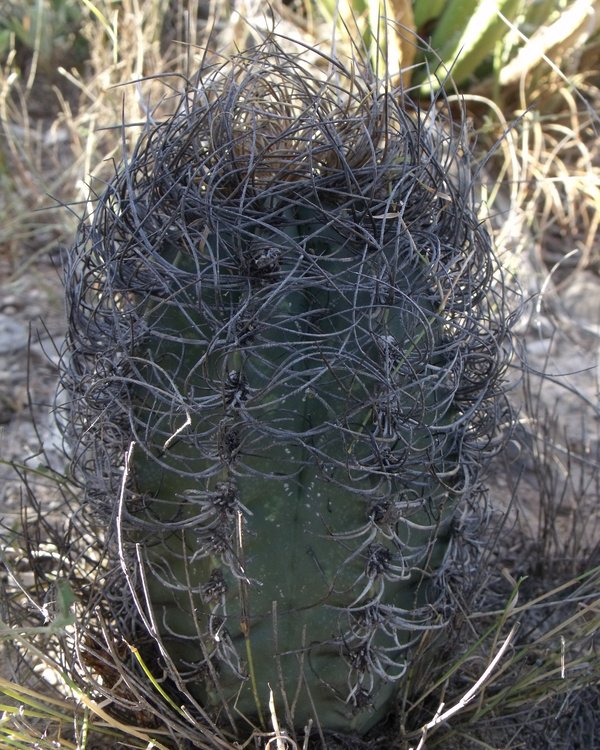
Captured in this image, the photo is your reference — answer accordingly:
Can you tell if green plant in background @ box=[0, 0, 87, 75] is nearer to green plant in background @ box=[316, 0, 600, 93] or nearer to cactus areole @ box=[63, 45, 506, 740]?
green plant in background @ box=[316, 0, 600, 93]

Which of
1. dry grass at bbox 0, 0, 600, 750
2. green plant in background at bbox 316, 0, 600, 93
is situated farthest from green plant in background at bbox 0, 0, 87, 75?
green plant in background at bbox 316, 0, 600, 93

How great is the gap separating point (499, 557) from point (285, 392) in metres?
0.74

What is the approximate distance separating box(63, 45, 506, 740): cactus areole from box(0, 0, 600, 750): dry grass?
0.09 meters

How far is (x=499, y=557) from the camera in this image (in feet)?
4.85

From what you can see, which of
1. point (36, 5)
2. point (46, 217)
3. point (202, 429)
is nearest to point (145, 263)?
point (202, 429)

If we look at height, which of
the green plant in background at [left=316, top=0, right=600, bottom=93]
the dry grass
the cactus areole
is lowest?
the dry grass

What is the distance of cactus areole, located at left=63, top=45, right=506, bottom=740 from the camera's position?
90cm

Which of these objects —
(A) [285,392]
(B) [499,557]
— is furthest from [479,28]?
(A) [285,392]

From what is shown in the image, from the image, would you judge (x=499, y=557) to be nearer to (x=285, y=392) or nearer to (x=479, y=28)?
(x=285, y=392)

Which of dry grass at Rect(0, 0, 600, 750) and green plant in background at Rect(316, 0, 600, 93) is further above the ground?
green plant in background at Rect(316, 0, 600, 93)

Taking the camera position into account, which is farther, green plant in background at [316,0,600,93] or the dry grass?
green plant in background at [316,0,600,93]

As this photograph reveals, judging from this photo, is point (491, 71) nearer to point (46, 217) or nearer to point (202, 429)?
point (46, 217)

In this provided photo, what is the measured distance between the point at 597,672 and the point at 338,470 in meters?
0.45

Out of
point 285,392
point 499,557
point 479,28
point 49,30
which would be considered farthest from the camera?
point 49,30
